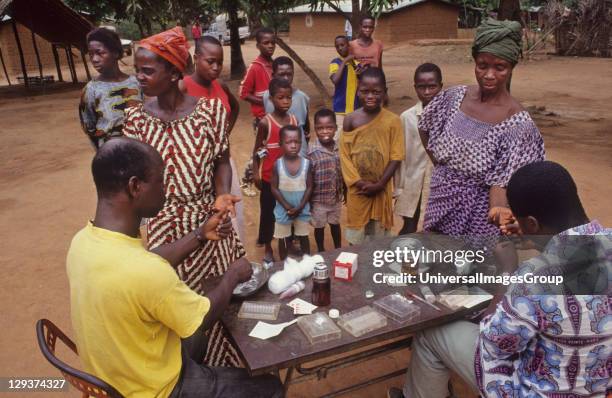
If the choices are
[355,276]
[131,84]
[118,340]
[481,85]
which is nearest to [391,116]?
[481,85]

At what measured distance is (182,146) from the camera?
247 centimetres

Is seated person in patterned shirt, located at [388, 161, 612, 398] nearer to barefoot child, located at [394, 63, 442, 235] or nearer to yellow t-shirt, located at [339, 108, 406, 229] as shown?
yellow t-shirt, located at [339, 108, 406, 229]

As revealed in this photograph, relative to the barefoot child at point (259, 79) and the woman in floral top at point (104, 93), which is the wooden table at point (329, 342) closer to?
the woman in floral top at point (104, 93)

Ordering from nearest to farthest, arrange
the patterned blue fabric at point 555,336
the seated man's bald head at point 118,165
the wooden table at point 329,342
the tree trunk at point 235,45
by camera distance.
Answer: the patterned blue fabric at point 555,336
the seated man's bald head at point 118,165
the wooden table at point 329,342
the tree trunk at point 235,45

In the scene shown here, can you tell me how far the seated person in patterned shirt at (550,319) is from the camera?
156cm

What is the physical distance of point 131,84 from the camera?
12.9 feet

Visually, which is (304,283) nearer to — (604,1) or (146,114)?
(146,114)

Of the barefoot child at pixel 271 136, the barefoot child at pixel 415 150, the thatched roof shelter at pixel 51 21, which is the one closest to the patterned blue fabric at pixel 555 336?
the barefoot child at pixel 415 150

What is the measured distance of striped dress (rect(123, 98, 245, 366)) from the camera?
2.48 metres

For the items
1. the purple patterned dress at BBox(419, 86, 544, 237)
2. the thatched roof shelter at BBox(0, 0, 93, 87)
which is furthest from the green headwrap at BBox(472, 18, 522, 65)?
the thatched roof shelter at BBox(0, 0, 93, 87)

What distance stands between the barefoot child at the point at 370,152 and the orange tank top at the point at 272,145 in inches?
29.3

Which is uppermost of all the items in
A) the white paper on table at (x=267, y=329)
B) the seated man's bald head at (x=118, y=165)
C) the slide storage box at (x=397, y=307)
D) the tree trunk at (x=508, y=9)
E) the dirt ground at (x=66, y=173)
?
the tree trunk at (x=508, y=9)

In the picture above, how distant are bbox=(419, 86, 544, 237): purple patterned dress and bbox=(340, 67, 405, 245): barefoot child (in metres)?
0.75

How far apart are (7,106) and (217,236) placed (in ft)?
49.7
